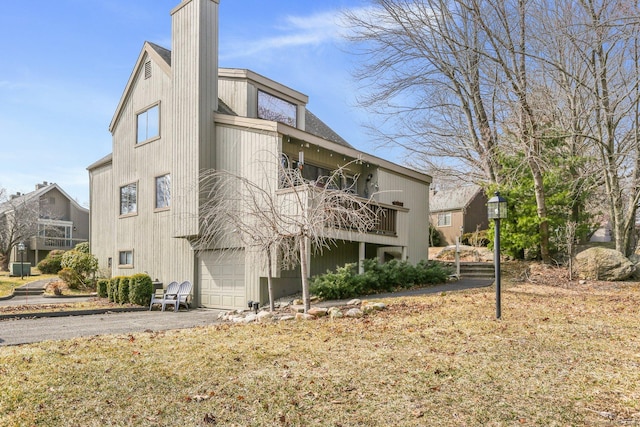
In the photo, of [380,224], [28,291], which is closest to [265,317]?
[380,224]

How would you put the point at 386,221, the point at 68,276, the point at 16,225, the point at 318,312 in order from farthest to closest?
the point at 16,225 → the point at 68,276 → the point at 386,221 → the point at 318,312

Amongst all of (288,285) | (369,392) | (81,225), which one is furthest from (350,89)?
(81,225)

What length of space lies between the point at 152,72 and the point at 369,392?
1524 centimetres

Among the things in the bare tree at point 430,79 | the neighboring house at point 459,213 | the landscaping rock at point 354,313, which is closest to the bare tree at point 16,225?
the bare tree at point 430,79

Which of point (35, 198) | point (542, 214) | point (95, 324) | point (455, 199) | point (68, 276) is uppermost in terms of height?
→ point (35, 198)

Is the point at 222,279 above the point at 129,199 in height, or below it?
below

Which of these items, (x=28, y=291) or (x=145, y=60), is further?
(x=28, y=291)

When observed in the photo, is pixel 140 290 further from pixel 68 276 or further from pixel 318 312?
pixel 318 312

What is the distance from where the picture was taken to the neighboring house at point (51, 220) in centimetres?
3484

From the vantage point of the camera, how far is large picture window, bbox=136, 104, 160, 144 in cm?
1631

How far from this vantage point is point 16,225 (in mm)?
31828

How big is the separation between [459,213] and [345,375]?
26.5 metres

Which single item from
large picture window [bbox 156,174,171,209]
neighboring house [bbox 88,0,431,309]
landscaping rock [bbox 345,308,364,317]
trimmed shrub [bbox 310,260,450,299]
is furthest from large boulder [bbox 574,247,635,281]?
large picture window [bbox 156,174,171,209]

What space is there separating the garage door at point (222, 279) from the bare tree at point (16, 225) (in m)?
24.1
